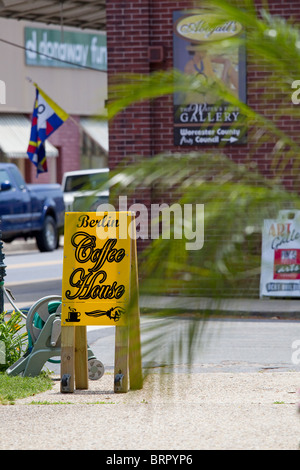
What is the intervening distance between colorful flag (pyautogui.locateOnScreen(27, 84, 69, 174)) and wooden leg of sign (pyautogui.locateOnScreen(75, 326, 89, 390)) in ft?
47.5

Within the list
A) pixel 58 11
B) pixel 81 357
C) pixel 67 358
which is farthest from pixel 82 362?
pixel 58 11

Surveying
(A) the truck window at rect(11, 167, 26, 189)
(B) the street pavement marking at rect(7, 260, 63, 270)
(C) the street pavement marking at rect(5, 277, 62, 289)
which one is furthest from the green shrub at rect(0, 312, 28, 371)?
(A) the truck window at rect(11, 167, 26, 189)

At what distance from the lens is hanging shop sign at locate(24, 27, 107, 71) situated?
38.5 metres

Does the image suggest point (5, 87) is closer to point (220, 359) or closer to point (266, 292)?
point (266, 292)

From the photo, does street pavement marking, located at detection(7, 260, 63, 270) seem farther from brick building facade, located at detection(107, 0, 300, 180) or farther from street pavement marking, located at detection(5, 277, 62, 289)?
brick building facade, located at detection(107, 0, 300, 180)

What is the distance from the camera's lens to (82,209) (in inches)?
189

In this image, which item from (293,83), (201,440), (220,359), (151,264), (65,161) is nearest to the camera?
(151,264)

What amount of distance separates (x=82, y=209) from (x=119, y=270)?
3.67 meters

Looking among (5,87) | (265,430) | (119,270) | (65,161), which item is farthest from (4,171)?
(265,430)

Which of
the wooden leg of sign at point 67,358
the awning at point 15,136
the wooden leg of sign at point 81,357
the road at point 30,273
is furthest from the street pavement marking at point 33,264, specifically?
the wooden leg of sign at point 67,358

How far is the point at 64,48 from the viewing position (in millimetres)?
39906

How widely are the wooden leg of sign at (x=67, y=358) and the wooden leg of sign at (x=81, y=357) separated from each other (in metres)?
0.15

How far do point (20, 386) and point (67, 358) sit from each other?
51cm

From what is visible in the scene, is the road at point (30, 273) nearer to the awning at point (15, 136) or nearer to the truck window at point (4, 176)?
the truck window at point (4, 176)
